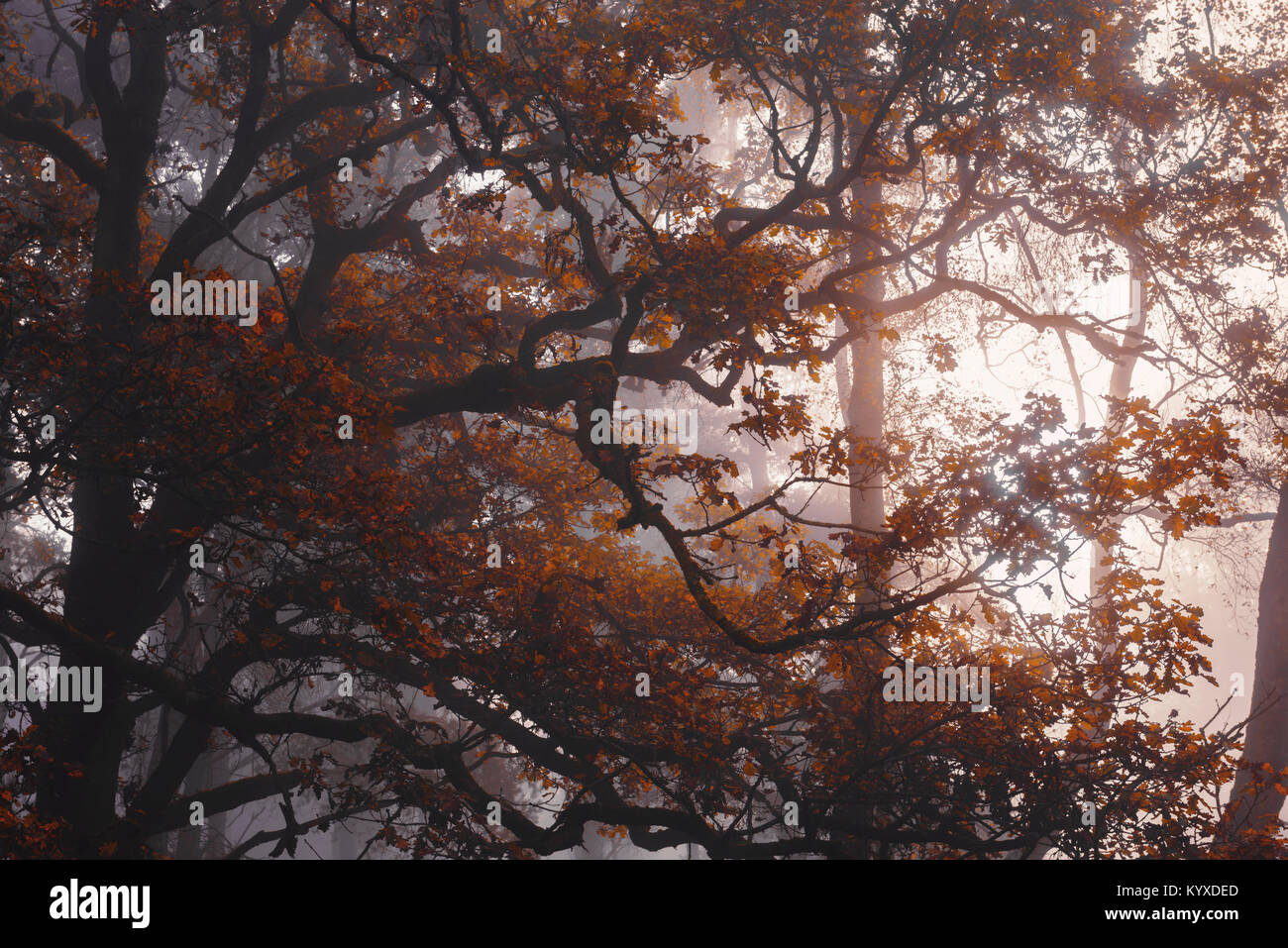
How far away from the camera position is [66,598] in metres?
9.42

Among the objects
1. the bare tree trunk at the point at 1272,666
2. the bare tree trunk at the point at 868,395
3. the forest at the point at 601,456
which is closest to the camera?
the forest at the point at 601,456

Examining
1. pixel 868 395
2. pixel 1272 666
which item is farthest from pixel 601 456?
pixel 1272 666

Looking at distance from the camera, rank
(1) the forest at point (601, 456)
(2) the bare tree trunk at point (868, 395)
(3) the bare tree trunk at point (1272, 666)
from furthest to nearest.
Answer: (2) the bare tree trunk at point (868, 395)
(3) the bare tree trunk at point (1272, 666)
(1) the forest at point (601, 456)

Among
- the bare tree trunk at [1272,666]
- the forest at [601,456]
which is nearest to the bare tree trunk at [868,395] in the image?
the forest at [601,456]

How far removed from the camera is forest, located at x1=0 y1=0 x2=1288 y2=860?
291 inches

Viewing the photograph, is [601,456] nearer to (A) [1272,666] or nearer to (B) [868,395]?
(B) [868,395]

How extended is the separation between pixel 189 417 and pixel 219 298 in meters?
1.33

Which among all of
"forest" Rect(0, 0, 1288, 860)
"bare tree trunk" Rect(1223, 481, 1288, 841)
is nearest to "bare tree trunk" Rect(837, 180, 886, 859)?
"forest" Rect(0, 0, 1288, 860)

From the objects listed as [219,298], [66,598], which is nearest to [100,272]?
[219,298]

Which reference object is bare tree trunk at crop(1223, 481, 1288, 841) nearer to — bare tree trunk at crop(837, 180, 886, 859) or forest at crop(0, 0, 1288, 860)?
forest at crop(0, 0, 1288, 860)

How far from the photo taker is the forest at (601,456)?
7.39 meters

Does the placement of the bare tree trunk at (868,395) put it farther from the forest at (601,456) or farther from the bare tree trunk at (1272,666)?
the bare tree trunk at (1272,666)

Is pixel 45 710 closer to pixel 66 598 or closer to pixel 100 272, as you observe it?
pixel 66 598

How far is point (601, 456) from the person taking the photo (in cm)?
795
